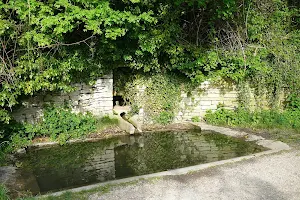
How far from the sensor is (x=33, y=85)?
6758mm

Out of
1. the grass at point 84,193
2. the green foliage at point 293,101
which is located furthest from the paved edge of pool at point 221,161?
the green foliage at point 293,101

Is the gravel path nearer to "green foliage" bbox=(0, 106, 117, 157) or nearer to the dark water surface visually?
the dark water surface

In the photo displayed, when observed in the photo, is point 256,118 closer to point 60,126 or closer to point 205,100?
point 205,100

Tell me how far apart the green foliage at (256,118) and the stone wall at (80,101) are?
10.8ft

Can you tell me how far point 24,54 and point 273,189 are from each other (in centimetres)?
570

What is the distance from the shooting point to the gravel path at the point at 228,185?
5.01 m

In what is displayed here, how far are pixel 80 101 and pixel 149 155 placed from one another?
286 cm

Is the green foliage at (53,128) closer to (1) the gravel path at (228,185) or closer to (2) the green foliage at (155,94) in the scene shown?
(2) the green foliage at (155,94)

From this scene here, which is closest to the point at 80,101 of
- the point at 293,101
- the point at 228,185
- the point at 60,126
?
the point at 60,126

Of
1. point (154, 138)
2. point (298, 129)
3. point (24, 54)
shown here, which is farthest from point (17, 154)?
point (298, 129)

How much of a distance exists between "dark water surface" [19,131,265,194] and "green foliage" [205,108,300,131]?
37.0 inches

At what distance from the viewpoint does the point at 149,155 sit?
23.8 ft

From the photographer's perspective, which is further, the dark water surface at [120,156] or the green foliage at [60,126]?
the green foliage at [60,126]

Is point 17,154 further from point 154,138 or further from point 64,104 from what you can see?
point 154,138
